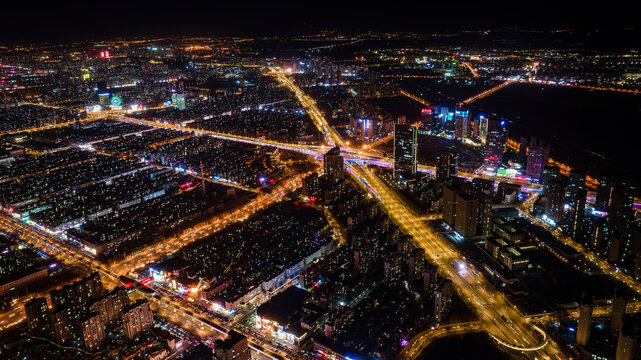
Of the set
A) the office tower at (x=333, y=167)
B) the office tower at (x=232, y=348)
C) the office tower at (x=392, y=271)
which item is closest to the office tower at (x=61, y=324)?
the office tower at (x=232, y=348)

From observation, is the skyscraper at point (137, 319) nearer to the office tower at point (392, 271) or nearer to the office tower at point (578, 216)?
the office tower at point (392, 271)

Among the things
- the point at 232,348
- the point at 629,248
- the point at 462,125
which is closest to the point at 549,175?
the point at 629,248

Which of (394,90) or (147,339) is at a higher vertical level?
(394,90)

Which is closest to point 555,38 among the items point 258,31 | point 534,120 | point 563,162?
point 534,120

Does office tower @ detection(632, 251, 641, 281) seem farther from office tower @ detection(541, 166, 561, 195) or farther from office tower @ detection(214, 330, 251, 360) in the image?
office tower @ detection(214, 330, 251, 360)

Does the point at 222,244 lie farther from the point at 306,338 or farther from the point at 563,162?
the point at 563,162

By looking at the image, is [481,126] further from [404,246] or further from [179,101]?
[179,101]
